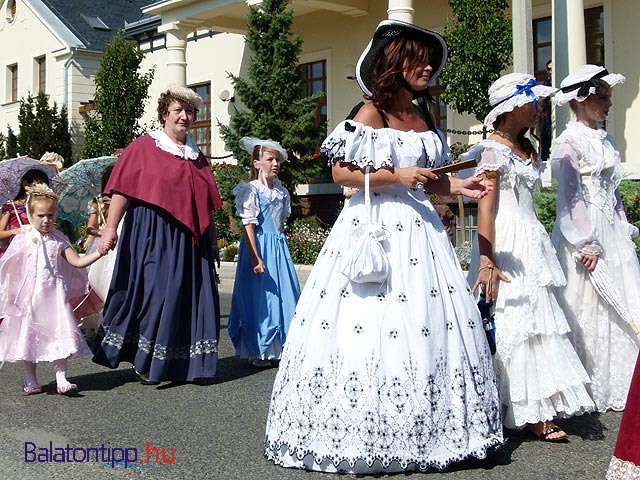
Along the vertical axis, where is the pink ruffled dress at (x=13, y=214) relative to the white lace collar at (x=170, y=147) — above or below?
below

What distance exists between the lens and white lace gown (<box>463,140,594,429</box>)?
4.27 m

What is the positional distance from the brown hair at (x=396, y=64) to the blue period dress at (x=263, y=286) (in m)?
2.99

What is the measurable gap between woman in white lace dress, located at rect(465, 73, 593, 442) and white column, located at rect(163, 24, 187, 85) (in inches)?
664

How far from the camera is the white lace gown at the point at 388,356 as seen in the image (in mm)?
3613

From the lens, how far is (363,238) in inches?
150

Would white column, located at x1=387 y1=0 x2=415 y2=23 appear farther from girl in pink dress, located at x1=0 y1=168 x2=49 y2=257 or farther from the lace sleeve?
the lace sleeve

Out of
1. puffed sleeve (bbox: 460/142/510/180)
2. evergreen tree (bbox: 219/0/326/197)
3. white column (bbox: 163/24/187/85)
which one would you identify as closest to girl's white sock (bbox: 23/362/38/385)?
puffed sleeve (bbox: 460/142/510/180)

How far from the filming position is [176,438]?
14.8 ft

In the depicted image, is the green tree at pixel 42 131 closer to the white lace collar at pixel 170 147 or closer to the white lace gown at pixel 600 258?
the white lace collar at pixel 170 147

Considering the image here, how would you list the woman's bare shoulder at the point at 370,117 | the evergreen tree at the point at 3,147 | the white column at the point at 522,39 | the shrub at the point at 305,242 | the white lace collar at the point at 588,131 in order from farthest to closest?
the evergreen tree at the point at 3,147
the shrub at the point at 305,242
the white column at the point at 522,39
the white lace collar at the point at 588,131
the woman's bare shoulder at the point at 370,117

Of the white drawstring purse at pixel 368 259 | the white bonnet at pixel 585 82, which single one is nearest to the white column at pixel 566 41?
the white bonnet at pixel 585 82

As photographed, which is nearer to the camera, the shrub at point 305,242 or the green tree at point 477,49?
the green tree at point 477,49

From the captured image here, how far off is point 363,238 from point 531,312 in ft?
3.70

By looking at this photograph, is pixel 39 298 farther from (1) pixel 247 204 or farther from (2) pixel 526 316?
(2) pixel 526 316
